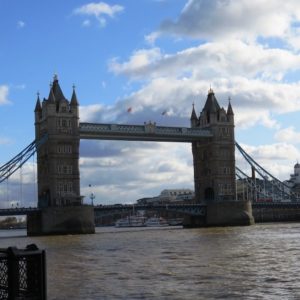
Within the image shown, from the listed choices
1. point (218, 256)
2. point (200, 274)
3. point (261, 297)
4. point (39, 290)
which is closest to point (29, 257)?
point (39, 290)

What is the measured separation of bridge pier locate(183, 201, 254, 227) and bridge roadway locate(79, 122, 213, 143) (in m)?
13.1

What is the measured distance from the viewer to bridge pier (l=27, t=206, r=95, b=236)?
93688 millimetres

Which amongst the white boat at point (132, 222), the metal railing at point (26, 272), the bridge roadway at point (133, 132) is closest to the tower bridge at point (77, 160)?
the bridge roadway at point (133, 132)

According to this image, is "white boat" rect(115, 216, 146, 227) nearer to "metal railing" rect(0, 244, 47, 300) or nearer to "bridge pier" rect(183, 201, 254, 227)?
"bridge pier" rect(183, 201, 254, 227)

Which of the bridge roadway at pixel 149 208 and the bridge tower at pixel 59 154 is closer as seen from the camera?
the bridge roadway at pixel 149 208

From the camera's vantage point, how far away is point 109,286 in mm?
23250

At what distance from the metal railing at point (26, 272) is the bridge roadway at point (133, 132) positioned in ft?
296

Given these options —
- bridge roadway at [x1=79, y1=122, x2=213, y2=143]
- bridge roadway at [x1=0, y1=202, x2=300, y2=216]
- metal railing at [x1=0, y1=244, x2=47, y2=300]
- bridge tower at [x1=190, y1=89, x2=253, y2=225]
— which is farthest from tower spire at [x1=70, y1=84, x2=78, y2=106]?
metal railing at [x1=0, y1=244, x2=47, y2=300]

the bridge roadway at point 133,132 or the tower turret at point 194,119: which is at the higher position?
the tower turret at point 194,119

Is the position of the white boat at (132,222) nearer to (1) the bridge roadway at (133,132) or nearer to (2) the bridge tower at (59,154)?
(1) the bridge roadway at (133,132)

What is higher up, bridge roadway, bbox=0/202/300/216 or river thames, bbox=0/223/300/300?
bridge roadway, bbox=0/202/300/216

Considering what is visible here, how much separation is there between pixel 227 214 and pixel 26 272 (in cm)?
10096

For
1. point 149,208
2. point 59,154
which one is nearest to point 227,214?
point 149,208

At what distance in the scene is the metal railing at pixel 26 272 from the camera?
39.8 feet
